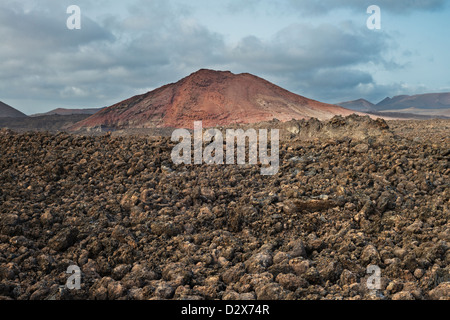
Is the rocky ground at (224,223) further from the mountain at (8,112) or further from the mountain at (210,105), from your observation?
the mountain at (8,112)

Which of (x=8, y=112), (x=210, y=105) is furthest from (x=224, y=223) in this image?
(x=8, y=112)

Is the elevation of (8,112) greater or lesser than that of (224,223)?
greater

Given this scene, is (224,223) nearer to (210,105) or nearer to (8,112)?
(210,105)

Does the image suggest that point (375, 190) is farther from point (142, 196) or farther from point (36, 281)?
point (36, 281)

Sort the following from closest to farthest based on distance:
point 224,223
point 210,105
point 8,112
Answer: point 224,223
point 210,105
point 8,112

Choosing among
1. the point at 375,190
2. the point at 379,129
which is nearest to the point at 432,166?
the point at 375,190

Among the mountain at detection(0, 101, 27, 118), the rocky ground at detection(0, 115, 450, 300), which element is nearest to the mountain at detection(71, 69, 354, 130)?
the rocky ground at detection(0, 115, 450, 300)
